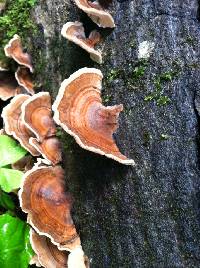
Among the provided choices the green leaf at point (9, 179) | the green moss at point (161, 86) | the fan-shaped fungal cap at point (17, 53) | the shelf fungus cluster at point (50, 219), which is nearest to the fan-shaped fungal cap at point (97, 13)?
the green moss at point (161, 86)

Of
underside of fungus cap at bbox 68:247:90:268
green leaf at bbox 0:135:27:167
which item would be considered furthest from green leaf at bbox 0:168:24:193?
underside of fungus cap at bbox 68:247:90:268

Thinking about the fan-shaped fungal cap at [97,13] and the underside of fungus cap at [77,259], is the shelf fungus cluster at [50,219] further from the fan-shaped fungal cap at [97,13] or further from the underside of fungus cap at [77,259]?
the fan-shaped fungal cap at [97,13]

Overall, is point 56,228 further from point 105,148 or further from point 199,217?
point 199,217

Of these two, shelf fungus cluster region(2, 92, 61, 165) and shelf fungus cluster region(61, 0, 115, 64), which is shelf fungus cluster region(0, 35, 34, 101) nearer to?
shelf fungus cluster region(2, 92, 61, 165)

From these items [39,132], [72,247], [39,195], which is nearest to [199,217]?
[72,247]

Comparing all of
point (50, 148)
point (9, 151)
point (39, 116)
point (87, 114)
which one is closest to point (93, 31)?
point (87, 114)

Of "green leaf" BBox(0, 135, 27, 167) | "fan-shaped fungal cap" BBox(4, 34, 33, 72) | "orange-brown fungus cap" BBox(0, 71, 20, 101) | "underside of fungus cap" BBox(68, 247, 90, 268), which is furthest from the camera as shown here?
"orange-brown fungus cap" BBox(0, 71, 20, 101)
